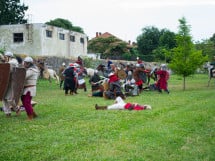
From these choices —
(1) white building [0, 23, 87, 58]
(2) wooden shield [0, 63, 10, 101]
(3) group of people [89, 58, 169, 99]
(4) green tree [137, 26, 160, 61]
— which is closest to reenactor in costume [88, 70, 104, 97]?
(3) group of people [89, 58, 169, 99]

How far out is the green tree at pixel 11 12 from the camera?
54844mm

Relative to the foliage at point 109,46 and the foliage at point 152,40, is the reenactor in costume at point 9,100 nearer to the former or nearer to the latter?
the foliage at point 109,46

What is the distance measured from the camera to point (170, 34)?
229ft

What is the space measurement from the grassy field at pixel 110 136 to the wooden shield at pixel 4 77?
818 mm

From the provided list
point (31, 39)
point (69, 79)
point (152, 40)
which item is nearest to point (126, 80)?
point (69, 79)

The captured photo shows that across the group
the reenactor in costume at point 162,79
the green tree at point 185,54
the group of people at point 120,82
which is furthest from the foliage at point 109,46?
the reenactor in costume at point 162,79

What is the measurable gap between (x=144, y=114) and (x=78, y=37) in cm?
4052

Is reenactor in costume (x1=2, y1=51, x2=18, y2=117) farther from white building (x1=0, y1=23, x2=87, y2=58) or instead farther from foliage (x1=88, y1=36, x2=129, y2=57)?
foliage (x1=88, y1=36, x2=129, y2=57)

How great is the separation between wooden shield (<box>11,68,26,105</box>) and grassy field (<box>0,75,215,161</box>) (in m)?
0.73

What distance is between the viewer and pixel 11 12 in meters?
55.9

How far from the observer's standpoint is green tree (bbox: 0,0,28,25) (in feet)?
180

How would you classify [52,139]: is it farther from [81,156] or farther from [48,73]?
[48,73]

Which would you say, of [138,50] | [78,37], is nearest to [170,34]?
[138,50]

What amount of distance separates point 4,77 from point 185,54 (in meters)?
15.4
